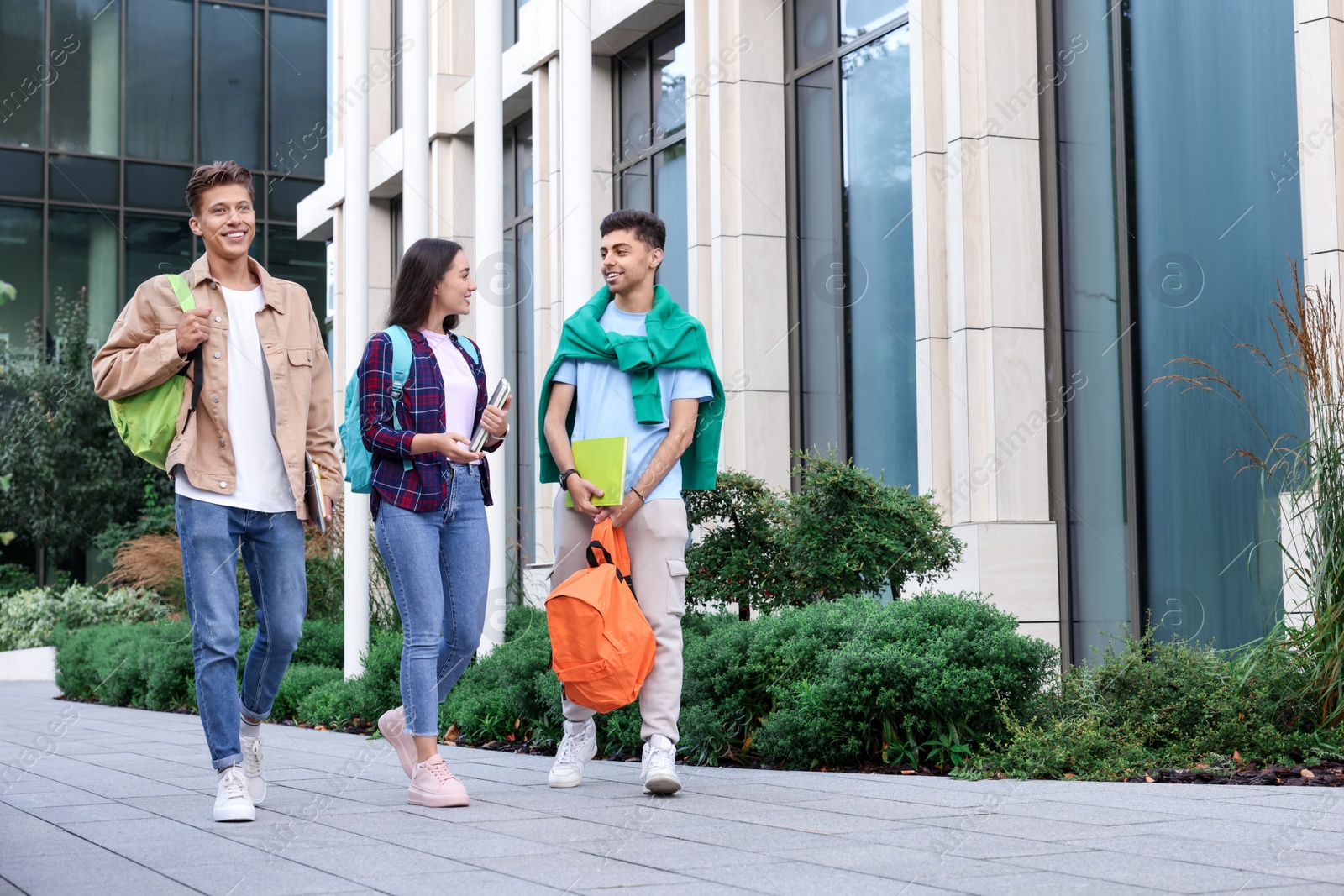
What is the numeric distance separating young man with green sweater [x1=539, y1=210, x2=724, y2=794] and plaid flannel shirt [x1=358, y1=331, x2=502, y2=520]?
438mm

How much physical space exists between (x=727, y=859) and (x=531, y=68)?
43.7 feet

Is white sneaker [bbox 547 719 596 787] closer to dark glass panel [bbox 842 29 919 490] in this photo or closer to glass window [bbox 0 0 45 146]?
dark glass panel [bbox 842 29 919 490]

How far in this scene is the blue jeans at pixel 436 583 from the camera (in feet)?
17.1

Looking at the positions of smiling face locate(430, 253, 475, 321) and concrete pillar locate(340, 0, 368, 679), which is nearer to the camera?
smiling face locate(430, 253, 475, 321)

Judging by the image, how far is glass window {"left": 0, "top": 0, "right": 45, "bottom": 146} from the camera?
87.3ft

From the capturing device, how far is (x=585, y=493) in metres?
5.48

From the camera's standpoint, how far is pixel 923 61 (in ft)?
35.1

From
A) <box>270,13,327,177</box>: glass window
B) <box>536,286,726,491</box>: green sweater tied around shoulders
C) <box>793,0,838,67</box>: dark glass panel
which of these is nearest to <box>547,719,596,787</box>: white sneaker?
<box>536,286,726,491</box>: green sweater tied around shoulders

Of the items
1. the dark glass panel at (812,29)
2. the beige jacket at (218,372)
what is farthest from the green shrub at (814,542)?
the dark glass panel at (812,29)

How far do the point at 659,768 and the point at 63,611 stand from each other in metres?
17.0

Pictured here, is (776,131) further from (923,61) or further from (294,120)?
(294,120)

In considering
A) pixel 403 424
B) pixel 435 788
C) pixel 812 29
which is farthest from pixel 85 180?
pixel 435 788

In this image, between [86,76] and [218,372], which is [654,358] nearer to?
[218,372]

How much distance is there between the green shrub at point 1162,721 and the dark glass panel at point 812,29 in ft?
24.1
